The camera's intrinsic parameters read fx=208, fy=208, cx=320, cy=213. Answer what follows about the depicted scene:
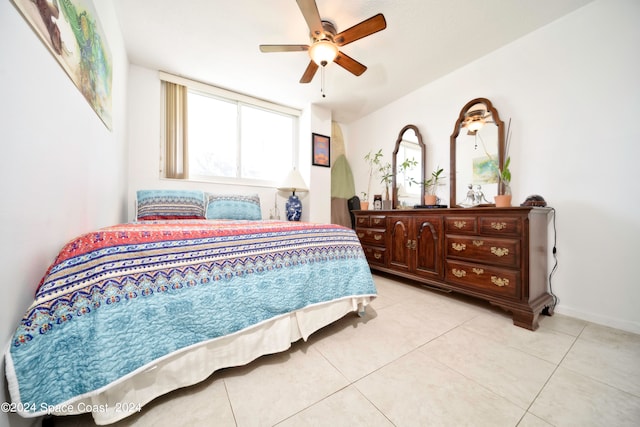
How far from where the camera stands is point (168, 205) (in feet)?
7.01

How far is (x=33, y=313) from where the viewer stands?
64 centimetres

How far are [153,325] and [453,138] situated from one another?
301 cm

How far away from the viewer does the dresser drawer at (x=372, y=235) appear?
8.73 ft

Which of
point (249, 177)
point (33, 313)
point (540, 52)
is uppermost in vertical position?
point (540, 52)

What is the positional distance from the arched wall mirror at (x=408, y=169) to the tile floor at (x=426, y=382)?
5.68ft

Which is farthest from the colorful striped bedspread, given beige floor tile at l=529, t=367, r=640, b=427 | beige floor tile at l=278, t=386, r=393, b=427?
beige floor tile at l=529, t=367, r=640, b=427

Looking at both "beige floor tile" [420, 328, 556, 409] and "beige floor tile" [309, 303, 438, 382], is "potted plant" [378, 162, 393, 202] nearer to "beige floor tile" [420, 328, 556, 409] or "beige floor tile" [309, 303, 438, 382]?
"beige floor tile" [309, 303, 438, 382]

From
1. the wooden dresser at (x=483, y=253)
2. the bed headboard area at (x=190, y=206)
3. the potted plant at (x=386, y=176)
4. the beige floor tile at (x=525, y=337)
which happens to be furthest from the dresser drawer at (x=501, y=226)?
the bed headboard area at (x=190, y=206)

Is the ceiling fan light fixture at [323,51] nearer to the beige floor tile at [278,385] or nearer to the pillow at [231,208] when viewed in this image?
the pillow at [231,208]

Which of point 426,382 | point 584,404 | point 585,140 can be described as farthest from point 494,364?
point 585,140

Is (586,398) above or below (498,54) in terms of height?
below

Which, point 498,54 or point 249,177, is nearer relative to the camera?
point 498,54

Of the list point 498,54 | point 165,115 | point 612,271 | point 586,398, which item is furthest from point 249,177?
point 612,271

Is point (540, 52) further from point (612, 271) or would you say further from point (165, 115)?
point (165, 115)
